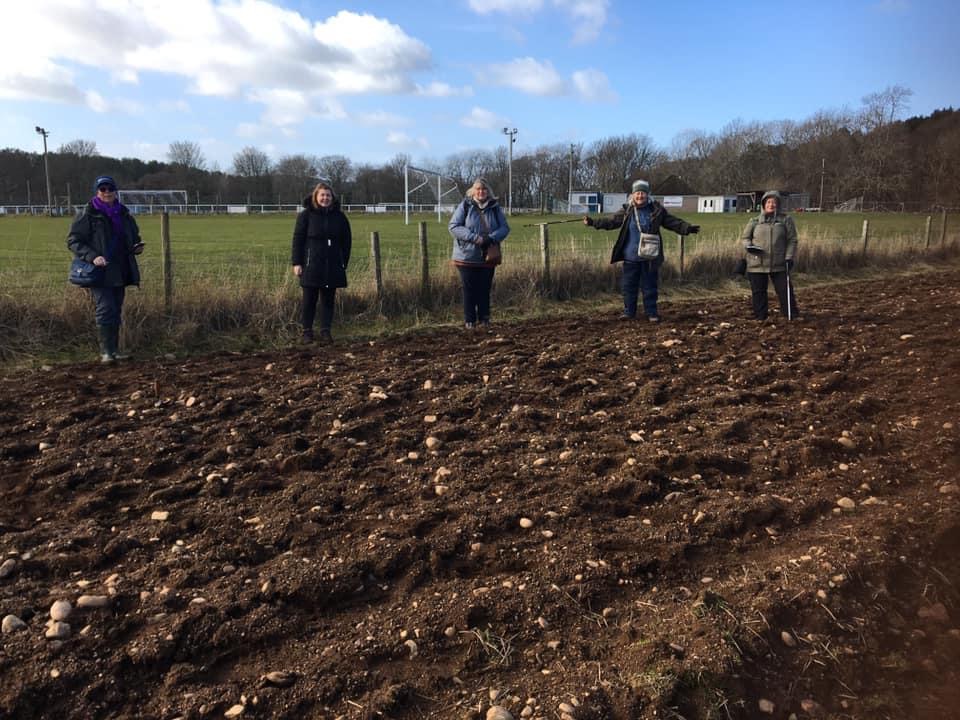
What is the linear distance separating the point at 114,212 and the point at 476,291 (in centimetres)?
403

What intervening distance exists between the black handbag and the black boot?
453 mm

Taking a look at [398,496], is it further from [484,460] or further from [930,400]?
[930,400]

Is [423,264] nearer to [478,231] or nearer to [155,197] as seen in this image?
[478,231]

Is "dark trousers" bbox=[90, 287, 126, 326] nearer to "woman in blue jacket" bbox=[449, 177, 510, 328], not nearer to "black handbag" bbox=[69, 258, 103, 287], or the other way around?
"black handbag" bbox=[69, 258, 103, 287]

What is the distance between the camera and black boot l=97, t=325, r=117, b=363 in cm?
679

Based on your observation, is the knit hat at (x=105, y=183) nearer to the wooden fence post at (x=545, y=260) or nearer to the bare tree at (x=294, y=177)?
the wooden fence post at (x=545, y=260)

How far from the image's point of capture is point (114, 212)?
6.72 metres

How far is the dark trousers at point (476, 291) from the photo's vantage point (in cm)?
836

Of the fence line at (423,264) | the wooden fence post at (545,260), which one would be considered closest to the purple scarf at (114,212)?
the fence line at (423,264)

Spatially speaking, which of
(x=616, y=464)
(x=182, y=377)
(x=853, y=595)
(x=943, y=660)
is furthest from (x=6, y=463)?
(x=943, y=660)

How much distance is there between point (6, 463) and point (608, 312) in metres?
7.75

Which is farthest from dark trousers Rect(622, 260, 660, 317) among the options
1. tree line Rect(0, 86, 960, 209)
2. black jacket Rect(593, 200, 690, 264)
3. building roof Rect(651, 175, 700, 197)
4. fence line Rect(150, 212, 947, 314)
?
building roof Rect(651, 175, 700, 197)

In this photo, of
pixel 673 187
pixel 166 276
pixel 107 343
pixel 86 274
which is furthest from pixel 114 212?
pixel 673 187

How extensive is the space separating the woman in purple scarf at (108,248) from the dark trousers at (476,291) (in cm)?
358
